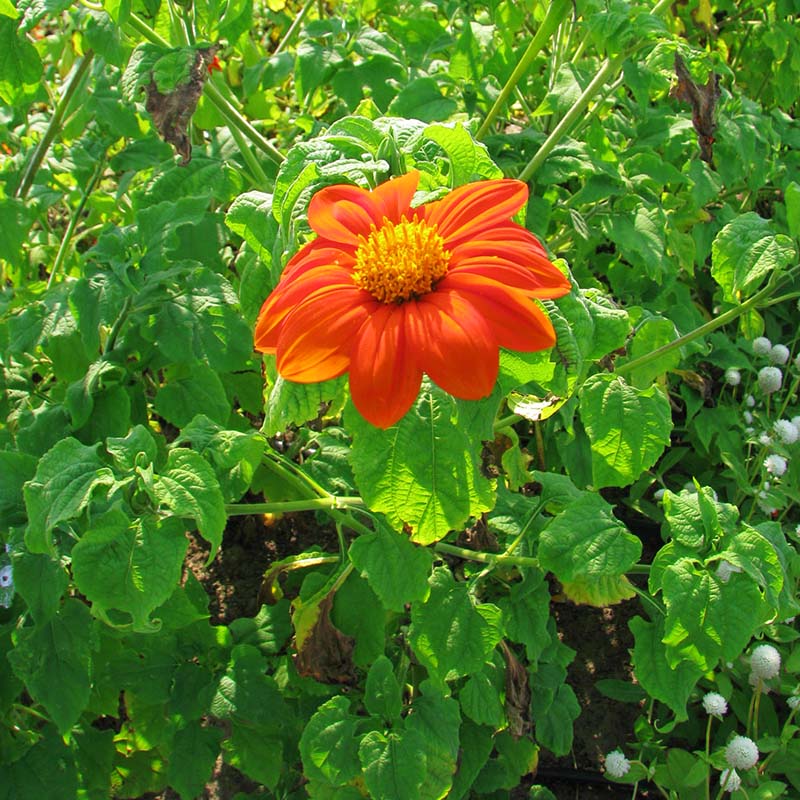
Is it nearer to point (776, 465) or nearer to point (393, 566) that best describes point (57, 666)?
point (393, 566)

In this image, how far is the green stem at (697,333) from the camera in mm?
1678

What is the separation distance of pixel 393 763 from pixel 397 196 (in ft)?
3.15

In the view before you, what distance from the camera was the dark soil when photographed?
2.32 metres

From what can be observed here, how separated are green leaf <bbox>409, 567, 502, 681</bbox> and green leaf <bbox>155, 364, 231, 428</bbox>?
50 cm

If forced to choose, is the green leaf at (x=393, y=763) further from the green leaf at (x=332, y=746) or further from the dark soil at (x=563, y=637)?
the dark soil at (x=563, y=637)

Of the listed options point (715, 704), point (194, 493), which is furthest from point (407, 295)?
point (715, 704)

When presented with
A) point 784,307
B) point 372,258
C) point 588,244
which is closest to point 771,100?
point 784,307

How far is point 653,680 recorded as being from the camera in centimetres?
161

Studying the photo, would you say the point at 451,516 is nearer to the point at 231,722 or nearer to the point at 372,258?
the point at 372,258

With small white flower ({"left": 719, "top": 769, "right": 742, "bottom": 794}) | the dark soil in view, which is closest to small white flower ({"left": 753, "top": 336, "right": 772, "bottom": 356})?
the dark soil

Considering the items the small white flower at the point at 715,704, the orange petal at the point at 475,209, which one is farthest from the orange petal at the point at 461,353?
the small white flower at the point at 715,704

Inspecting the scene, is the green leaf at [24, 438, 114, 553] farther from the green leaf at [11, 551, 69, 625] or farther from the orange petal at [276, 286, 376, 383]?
the orange petal at [276, 286, 376, 383]

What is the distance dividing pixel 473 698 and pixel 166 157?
138 centimetres

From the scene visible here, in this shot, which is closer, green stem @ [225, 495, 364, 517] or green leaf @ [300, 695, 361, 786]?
green stem @ [225, 495, 364, 517]
